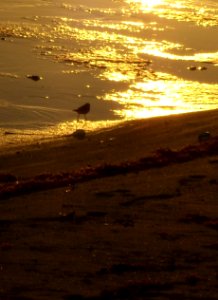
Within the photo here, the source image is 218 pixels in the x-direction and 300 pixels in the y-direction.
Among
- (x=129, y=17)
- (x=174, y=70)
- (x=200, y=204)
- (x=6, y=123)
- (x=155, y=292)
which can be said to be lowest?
(x=155, y=292)

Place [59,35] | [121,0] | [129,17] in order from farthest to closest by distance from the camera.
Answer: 1. [121,0]
2. [129,17]
3. [59,35]

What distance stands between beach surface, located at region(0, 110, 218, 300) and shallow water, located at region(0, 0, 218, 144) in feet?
17.5

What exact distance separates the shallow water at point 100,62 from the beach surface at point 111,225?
17.5 ft

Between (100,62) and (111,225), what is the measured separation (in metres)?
20.2

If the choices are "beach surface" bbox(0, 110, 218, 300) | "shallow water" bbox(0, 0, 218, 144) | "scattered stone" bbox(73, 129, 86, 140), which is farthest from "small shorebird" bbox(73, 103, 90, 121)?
"beach surface" bbox(0, 110, 218, 300)

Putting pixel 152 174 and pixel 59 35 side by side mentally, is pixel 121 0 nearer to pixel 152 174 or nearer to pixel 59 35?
pixel 59 35

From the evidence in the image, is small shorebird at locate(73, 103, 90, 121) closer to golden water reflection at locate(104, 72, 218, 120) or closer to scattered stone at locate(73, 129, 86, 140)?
golden water reflection at locate(104, 72, 218, 120)

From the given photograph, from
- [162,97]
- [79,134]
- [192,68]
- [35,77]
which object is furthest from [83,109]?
[192,68]

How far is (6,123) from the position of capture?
816 inches

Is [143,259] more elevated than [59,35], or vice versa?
[59,35]

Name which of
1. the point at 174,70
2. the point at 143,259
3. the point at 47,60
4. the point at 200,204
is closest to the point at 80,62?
the point at 47,60

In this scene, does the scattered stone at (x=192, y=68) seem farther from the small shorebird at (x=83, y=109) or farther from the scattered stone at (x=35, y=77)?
the small shorebird at (x=83, y=109)

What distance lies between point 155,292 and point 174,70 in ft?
72.1

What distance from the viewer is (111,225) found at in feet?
36.0
